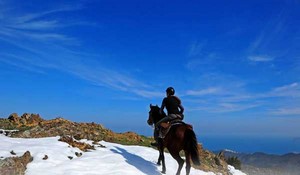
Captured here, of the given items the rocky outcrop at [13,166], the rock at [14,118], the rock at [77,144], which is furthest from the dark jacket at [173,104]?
the rock at [14,118]

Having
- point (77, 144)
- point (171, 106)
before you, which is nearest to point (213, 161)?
point (171, 106)

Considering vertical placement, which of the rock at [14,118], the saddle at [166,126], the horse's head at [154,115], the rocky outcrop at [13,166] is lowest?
the rocky outcrop at [13,166]

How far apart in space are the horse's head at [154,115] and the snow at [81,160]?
87.6 inches

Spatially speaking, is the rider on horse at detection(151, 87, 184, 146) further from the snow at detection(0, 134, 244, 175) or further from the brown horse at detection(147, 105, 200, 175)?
the snow at detection(0, 134, 244, 175)

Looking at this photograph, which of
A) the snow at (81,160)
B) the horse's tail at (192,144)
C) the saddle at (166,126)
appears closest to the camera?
the snow at (81,160)

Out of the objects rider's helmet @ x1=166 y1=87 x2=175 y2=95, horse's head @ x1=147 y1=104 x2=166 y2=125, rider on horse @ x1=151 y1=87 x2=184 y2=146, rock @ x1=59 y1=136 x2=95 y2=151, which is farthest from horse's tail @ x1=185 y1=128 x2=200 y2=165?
rock @ x1=59 y1=136 x2=95 y2=151

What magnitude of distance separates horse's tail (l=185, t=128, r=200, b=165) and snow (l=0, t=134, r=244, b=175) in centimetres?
238

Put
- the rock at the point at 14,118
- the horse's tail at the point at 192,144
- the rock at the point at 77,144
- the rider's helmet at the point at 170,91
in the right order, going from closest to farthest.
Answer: the horse's tail at the point at 192,144, the rider's helmet at the point at 170,91, the rock at the point at 77,144, the rock at the point at 14,118

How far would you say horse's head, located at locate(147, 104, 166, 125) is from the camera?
19734mm

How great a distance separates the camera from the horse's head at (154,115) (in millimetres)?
19734

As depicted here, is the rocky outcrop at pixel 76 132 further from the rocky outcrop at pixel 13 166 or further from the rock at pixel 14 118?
the rocky outcrop at pixel 13 166

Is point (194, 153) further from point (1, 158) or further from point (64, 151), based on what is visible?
point (1, 158)

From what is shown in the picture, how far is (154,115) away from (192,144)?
13.3 ft

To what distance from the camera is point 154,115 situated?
2002cm
